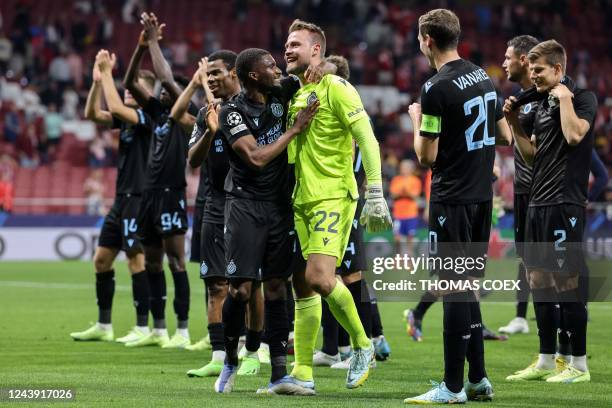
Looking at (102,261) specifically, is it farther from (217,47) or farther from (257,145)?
(217,47)

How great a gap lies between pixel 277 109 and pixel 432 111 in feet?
4.02

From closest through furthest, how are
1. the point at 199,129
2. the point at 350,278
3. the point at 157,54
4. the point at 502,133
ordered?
the point at 502,133 → the point at 199,129 → the point at 350,278 → the point at 157,54

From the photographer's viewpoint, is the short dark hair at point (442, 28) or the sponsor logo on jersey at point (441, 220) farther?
the sponsor logo on jersey at point (441, 220)

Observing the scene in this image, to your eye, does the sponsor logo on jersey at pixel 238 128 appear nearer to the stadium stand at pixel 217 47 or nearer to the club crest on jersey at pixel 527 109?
the club crest on jersey at pixel 527 109

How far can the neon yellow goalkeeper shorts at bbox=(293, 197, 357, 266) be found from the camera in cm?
705

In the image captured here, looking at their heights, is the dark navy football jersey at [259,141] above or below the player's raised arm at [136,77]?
below

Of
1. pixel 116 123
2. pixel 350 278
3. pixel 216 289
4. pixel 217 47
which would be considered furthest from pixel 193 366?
pixel 217 47

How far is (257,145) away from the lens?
23.5 feet

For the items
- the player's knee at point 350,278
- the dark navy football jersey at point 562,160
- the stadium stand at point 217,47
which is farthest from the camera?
the stadium stand at point 217,47

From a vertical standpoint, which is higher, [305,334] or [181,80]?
[181,80]

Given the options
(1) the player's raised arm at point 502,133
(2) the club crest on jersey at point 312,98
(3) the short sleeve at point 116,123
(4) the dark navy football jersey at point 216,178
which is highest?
(3) the short sleeve at point 116,123

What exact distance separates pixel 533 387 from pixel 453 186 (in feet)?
5.79

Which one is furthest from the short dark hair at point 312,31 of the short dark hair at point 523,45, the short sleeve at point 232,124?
the short dark hair at point 523,45

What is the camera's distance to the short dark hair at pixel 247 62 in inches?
287
